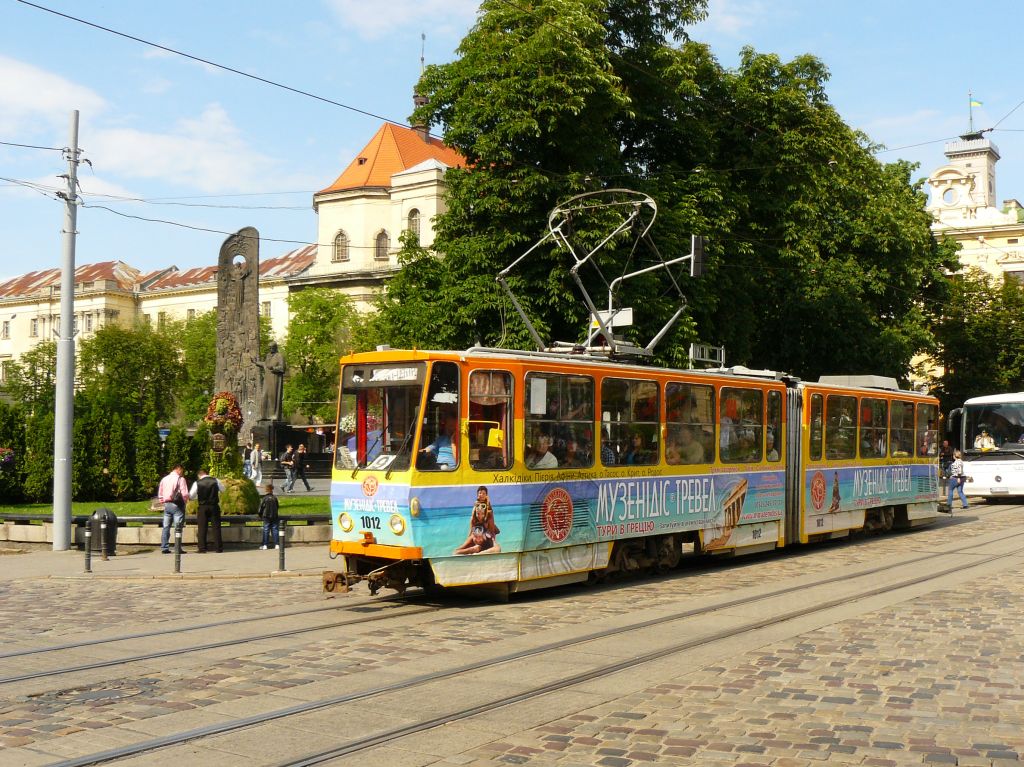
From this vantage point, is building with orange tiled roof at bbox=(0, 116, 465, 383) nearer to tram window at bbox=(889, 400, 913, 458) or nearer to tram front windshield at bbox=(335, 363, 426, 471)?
tram window at bbox=(889, 400, 913, 458)

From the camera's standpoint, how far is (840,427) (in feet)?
67.5

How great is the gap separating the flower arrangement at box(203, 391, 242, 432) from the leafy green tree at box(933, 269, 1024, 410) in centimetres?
3634

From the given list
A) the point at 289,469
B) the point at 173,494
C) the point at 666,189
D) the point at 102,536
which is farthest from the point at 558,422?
the point at 289,469

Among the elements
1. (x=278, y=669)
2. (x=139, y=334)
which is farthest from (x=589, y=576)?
(x=139, y=334)

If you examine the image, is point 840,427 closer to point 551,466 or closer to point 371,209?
point 551,466

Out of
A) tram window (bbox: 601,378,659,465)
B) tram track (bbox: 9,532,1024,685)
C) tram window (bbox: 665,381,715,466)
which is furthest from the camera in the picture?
tram window (bbox: 665,381,715,466)

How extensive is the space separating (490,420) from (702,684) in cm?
512

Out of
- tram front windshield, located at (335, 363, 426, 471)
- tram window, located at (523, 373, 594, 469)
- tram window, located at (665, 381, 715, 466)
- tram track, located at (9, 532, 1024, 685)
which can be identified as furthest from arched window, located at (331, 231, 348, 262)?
tram track, located at (9, 532, 1024, 685)

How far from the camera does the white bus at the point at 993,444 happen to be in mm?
32000

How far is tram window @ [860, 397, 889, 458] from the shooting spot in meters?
21.4

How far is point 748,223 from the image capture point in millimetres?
33000

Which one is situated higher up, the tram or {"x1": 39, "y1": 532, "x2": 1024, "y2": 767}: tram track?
the tram

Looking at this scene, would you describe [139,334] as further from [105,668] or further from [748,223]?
[105,668]

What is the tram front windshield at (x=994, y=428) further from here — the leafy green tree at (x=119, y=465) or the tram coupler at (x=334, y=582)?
the tram coupler at (x=334, y=582)
